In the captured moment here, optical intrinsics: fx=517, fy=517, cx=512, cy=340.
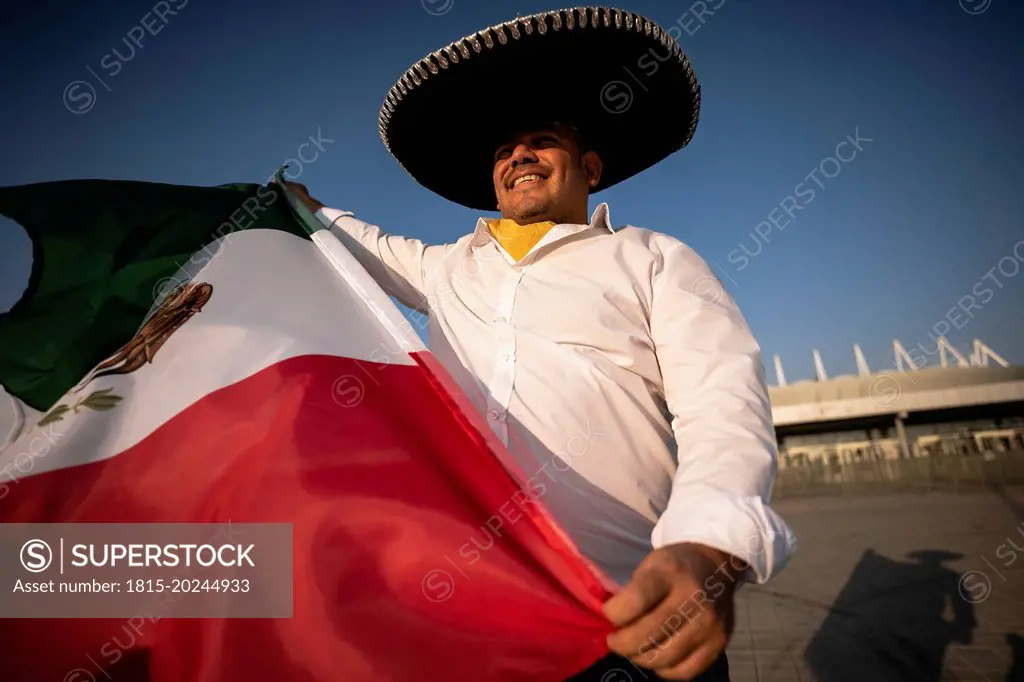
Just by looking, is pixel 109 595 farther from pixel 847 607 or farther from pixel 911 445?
pixel 911 445

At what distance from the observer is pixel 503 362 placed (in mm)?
1376

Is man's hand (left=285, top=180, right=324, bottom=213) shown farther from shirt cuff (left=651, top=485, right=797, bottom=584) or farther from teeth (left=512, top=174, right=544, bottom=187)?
Answer: shirt cuff (left=651, top=485, right=797, bottom=584)

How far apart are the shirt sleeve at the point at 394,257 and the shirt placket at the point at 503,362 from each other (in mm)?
488

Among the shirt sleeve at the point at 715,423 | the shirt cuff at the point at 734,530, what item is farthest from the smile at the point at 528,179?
the shirt cuff at the point at 734,530

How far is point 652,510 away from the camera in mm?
1221

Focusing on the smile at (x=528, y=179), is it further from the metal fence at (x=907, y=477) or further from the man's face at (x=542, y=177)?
the metal fence at (x=907, y=477)

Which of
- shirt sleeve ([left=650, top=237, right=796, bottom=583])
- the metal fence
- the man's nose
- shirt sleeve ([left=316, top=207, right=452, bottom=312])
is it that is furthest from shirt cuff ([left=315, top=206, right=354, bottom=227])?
the metal fence

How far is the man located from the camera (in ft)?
2.76

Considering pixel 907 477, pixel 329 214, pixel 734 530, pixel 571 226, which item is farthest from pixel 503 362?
pixel 907 477

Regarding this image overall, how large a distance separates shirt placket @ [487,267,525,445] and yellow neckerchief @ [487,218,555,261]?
0.43ft

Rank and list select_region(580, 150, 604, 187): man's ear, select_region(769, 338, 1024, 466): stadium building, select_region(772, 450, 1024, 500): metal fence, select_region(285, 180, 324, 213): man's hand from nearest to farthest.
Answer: select_region(580, 150, 604, 187): man's ear < select_region(285, 180, 324, 213): man's hand < select_region(772, 450, 1024, 500): metal fence < select_region(769, 338, 1024, 466): stadium building

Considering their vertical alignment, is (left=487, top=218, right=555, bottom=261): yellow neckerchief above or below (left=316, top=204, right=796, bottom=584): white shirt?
above

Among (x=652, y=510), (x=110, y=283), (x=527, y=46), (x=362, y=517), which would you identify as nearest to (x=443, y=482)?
(x=362, y=517)

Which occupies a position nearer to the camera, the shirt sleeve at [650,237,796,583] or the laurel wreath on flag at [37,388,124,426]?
the shirt sleeve at [650,237,796,583]
